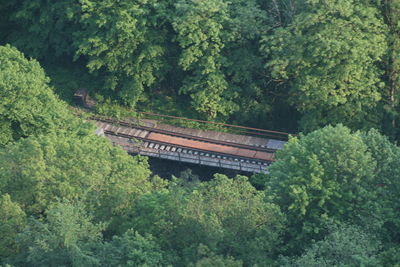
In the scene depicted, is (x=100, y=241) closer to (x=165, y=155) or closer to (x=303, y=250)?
(x=303, y=250)

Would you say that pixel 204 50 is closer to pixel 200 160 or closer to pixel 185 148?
pixel 185 148

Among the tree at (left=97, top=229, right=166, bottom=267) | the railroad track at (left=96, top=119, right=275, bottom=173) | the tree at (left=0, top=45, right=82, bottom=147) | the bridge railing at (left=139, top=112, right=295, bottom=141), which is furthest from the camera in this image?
the bridge railing at (left=139, top=112, right=295, bottom=141)

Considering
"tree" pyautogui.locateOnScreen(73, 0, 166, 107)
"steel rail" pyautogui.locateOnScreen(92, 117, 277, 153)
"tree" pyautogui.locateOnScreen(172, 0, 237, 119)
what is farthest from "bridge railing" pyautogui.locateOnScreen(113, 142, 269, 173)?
"tree" pyautogui.locateOnScreen(73, 0, 166, 107)

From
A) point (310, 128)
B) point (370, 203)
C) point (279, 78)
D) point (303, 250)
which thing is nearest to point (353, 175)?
point (370, 203)

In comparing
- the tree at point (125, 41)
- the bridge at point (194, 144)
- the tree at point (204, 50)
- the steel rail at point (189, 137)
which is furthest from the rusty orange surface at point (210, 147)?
the tree at point (125, 41)

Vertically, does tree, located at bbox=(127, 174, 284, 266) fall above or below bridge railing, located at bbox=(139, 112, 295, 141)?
below

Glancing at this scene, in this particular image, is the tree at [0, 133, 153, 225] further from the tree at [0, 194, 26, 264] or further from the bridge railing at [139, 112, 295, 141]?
the bridge railing at [139, 112, 295, 141]
